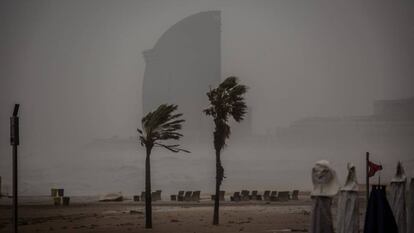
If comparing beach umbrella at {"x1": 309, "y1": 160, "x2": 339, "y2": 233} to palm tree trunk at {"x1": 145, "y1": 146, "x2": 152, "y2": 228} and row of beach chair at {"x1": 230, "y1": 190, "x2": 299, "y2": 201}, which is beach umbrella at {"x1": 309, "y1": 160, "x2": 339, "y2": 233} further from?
row of beach chair at {"x1": 230, "y1": 190, "x2": 299, "y2": 201}

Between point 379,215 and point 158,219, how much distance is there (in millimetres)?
24646

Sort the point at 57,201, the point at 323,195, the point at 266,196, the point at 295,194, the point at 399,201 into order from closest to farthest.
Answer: the point at 323,195 < the point at 399,201 < the point at 57,201 < the point at 266,196 < the point at 295,194

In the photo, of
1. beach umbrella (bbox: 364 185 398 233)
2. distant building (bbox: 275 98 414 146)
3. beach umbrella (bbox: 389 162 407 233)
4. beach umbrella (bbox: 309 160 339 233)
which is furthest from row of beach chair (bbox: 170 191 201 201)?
beach umbrella (bbox: 309 160 339 233)

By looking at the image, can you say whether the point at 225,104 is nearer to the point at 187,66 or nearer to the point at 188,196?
the point at 188,196

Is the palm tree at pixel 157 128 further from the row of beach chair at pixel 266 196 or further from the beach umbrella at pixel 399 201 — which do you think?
the row of beach chair at pixel 266 196

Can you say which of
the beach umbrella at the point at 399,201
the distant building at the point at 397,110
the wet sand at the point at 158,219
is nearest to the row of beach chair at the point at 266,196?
the wet sand at the point at 158,219

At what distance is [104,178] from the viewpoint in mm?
56781

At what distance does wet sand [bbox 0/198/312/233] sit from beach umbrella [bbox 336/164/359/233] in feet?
50.1

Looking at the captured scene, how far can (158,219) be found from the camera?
3609 centimetres

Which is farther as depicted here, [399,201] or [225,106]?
[225,106]

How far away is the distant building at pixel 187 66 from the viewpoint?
189ft

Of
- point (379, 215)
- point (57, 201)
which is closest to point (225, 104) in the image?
point (379, 215)

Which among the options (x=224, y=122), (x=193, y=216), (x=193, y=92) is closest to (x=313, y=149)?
(x=193, y=92)

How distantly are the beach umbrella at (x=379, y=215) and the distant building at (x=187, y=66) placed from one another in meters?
44.8
